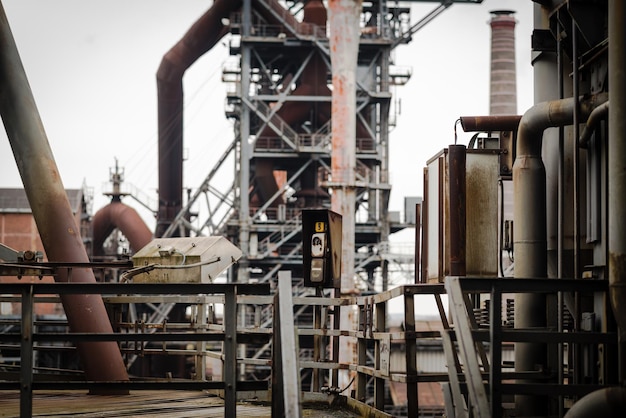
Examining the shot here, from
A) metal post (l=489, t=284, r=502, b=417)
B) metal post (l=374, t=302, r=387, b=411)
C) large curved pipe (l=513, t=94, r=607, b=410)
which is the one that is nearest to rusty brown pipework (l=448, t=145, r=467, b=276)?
large curved pipe (l=513, t=94, r=607, b=410)

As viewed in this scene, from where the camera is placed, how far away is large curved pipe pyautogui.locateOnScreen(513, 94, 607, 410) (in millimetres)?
9852

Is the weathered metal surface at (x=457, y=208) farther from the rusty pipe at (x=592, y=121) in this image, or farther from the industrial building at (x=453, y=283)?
the rusty pipe at (x=592, y=121)

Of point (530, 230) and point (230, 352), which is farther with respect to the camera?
point (530, 230)

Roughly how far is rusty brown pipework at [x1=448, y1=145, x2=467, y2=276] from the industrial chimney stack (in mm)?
44450

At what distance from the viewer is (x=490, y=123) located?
11.7 metres

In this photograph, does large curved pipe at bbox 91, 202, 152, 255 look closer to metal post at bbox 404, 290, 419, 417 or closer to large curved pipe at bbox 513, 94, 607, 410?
large curved pipe at bbox 513, 94, 607, 410

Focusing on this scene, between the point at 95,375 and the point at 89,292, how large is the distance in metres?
4.77

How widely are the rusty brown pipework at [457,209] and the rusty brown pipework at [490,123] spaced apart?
1.25 m

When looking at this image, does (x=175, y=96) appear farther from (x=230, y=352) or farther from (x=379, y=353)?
(x=230, y=352)

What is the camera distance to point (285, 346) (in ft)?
→ 21.3

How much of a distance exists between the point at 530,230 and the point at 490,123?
2.07 m

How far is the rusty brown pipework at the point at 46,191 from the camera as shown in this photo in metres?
11.7

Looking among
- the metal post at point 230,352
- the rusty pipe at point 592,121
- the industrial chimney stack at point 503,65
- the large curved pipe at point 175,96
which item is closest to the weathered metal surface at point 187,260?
the rusty pipe at point 592,121

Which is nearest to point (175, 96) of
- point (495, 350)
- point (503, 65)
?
point (503, 65)
